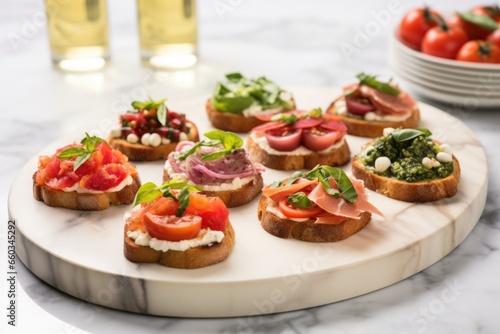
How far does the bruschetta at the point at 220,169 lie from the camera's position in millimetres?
4277

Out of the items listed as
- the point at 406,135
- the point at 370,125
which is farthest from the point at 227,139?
the point at 370,125

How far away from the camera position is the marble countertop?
11.7ft

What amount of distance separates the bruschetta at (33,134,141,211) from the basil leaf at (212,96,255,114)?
1.04 meters

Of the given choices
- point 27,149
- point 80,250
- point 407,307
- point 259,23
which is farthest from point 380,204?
point 259,23

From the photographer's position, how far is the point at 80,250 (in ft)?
12.5

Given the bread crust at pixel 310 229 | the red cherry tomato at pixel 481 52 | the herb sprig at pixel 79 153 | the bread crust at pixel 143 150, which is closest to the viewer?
the bread crust at pixel 310 229

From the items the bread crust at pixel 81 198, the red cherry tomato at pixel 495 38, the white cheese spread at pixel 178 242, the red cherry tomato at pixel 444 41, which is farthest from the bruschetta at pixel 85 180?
the red cherry tomato at pixel 495 38

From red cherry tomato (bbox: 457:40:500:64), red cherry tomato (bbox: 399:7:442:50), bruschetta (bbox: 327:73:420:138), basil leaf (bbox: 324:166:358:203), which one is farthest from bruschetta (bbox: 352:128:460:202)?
red cherry tomato (bbox: 399:7:442:50)

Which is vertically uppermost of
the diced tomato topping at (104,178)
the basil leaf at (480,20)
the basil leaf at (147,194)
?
the basil leaf at (480,20)

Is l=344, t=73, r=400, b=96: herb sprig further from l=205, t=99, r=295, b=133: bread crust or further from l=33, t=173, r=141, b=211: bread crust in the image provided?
l=33, t=173, r=141, b=211: bread crust

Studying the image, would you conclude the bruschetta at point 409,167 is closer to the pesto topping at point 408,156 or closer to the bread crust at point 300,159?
the pesto topping at point 408,156

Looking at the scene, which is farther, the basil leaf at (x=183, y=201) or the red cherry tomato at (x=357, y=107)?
the red cherry tomato at (x=357, y=107)

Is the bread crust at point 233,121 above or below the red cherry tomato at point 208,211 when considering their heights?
below

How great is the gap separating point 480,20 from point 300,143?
6.40 feet
